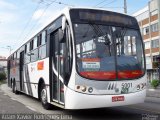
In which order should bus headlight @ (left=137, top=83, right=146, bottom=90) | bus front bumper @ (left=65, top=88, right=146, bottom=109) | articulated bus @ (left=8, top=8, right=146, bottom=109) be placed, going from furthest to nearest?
1. bus headlight @ (left=137, top=83, right=146, bottom=90)
2. articulated bus @ (left=8, top=8, right=146, bottom=109)
3. bus front bumper @ (left=65, top=88, right=146, bottom=109)

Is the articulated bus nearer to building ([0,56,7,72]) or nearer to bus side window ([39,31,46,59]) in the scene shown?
bus side window ([39,31,46,59])

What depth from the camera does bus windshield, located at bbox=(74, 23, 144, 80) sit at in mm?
9312

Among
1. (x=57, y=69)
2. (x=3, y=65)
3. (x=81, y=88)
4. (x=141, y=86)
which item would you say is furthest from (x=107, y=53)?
(x=3, y=65)

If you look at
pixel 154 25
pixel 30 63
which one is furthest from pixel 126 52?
pixel 154 25

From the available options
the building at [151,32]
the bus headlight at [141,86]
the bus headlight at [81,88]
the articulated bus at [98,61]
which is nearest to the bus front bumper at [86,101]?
the articulated bus at [98,61]

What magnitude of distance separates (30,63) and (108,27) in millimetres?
6264

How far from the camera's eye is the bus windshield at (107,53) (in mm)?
9312

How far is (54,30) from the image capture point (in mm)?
11312

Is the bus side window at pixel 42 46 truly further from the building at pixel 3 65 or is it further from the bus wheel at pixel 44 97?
the building at pixel 3 65

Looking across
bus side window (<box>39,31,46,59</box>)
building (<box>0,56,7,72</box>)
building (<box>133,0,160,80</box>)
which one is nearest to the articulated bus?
bus side window (<box>39,31,46,59</box>)

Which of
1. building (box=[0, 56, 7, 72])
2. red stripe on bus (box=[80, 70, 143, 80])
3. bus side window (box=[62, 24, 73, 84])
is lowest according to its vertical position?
red stripe on bus (box=[80, 70, 143, 80])

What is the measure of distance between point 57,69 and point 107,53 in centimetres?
199

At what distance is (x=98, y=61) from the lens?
9.39 metres

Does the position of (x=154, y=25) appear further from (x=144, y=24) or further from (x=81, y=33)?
(x=81, y=33)
